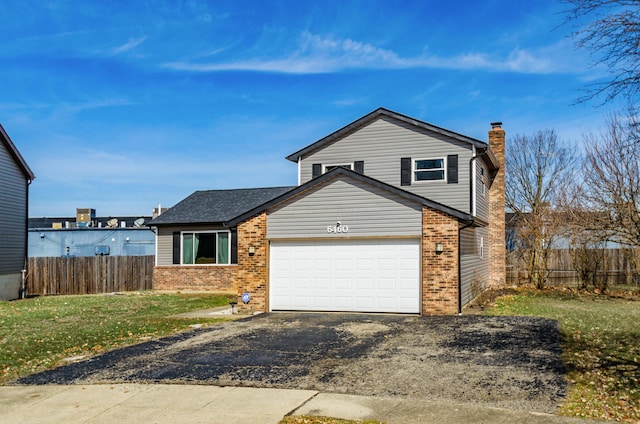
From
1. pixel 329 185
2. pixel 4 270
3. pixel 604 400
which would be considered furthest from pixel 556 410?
pixel 4 270

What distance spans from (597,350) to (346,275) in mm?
7822

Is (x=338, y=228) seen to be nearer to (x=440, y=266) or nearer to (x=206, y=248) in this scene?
(x=440, y=266)

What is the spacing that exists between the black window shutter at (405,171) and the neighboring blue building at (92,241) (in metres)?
23.5

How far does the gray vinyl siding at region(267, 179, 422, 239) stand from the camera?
17062 millimetres

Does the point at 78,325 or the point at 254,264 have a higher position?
the point at 254,264

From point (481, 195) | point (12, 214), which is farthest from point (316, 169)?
point (12, 214)

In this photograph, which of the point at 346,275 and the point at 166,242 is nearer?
the point at 346,275

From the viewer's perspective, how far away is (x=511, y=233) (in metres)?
32.4

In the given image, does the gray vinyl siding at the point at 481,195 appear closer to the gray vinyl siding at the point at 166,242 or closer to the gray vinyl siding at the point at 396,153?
the gray vinyl siding at the point at 396,153

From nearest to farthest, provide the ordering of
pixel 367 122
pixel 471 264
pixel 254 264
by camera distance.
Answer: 1. pixel 254 264
2. pixel 471 264
3. pixel 367 122

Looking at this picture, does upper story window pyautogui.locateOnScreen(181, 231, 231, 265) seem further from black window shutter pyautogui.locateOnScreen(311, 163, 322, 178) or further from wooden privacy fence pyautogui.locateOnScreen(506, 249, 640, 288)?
wooden privacy fence pyautogui.locateOnScreen(506, 249, 640, 288)

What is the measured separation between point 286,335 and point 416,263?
5056 mm

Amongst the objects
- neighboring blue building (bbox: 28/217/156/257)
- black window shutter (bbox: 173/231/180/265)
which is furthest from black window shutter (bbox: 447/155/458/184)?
neighboring blue building (bbox: 28/217/156/257)

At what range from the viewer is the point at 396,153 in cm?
2238
